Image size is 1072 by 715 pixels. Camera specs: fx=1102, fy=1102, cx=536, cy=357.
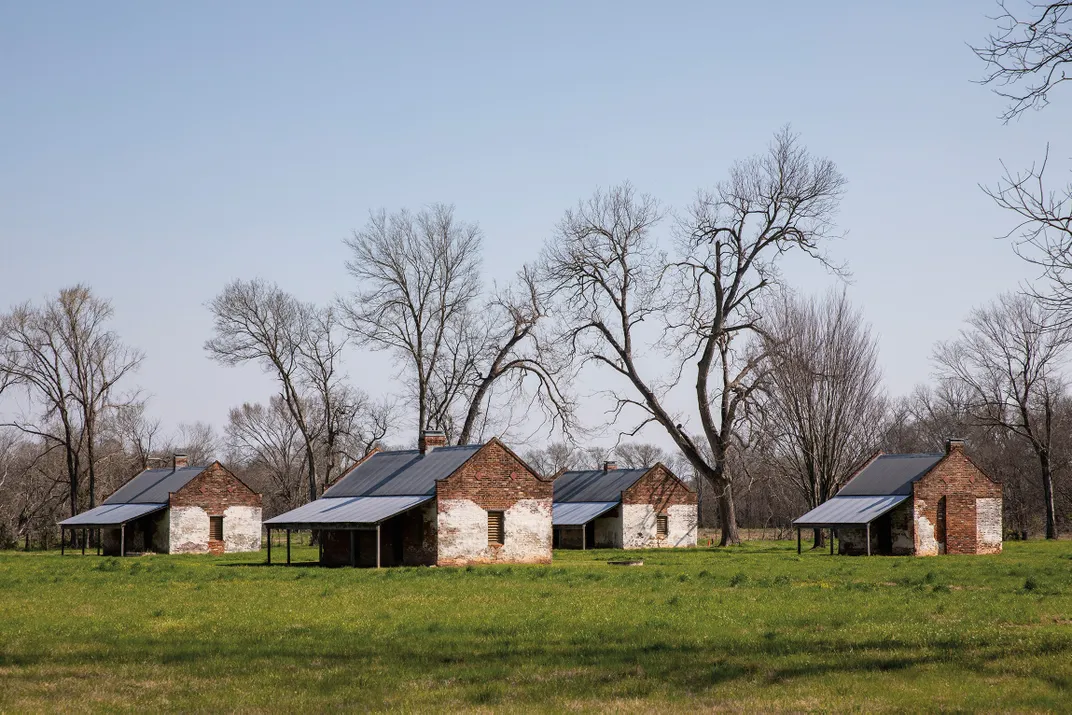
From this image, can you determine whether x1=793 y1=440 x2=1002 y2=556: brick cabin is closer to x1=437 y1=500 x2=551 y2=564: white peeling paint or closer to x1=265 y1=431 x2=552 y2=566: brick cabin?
x1=437 y1=500 x2=551 y2=564: white peeling paint

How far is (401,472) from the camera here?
44781 mm

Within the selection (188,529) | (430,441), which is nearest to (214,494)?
(188,529)

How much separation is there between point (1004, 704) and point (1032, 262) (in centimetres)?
629

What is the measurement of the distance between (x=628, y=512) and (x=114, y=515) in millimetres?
26578

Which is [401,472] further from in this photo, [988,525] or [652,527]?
[988,525]

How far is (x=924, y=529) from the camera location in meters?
47.1

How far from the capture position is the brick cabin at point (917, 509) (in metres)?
46.5

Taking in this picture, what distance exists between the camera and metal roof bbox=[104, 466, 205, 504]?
56.5 m

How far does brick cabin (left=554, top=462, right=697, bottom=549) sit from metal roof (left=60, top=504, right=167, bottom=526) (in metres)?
20.9

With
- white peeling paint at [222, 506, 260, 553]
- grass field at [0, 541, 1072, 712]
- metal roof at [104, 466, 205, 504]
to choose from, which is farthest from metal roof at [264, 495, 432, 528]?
metal roof at [104, 466, 205, 504]

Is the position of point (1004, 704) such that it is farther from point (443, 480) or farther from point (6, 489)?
point (6, 489)

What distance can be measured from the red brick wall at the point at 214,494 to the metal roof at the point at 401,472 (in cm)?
1243

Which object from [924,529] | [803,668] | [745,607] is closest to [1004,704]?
[803,668]

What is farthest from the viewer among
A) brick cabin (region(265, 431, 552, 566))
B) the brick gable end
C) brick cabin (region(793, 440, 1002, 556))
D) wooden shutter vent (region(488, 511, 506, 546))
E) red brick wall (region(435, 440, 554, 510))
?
the brick gable end
